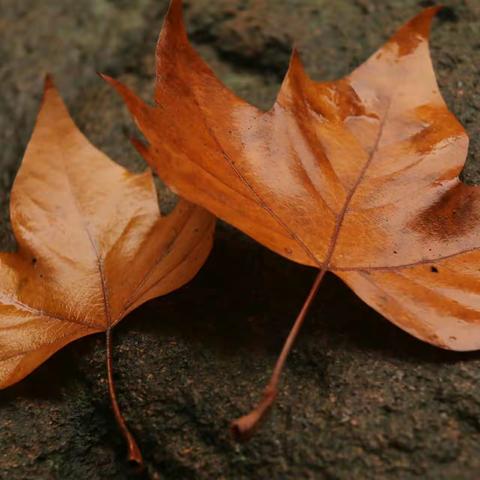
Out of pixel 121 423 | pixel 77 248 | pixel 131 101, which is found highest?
pixel 131 101

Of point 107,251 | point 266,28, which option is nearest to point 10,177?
point 107,251

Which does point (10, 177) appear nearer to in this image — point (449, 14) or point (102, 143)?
point (102, 143)

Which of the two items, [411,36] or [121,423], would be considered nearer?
[121,423]

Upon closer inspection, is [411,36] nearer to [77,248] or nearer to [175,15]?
[175,15]

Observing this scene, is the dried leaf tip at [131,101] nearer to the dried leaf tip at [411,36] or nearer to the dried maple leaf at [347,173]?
the dried maple leaf at [347,173]

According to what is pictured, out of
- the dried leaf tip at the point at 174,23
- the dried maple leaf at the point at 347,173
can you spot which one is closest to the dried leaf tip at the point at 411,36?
the dried maple leaf at the point at 347,173

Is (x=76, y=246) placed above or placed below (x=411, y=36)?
below

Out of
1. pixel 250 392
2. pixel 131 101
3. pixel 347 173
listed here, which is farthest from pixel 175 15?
pixel 250 392

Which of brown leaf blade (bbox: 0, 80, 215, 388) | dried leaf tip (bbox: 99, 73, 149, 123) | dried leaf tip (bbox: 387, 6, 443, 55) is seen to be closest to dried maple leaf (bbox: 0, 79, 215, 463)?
brown leaf blade (bbox: 0, 80, 215, 388)
